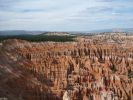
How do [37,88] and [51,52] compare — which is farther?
[51,52]

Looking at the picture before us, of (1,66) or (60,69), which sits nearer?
(1,66)

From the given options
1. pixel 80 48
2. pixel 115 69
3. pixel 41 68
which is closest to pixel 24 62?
pixel 41 68

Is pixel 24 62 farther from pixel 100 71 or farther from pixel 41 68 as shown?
pixel 100 71

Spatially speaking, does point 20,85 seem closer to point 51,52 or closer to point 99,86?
point 99,86

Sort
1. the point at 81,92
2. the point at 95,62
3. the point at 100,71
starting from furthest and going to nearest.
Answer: the point at 95,62 → the point at 100,71 → the point at 81,92

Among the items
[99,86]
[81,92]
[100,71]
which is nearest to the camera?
[81,92]

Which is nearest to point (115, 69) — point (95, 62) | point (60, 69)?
point (95, 62)
